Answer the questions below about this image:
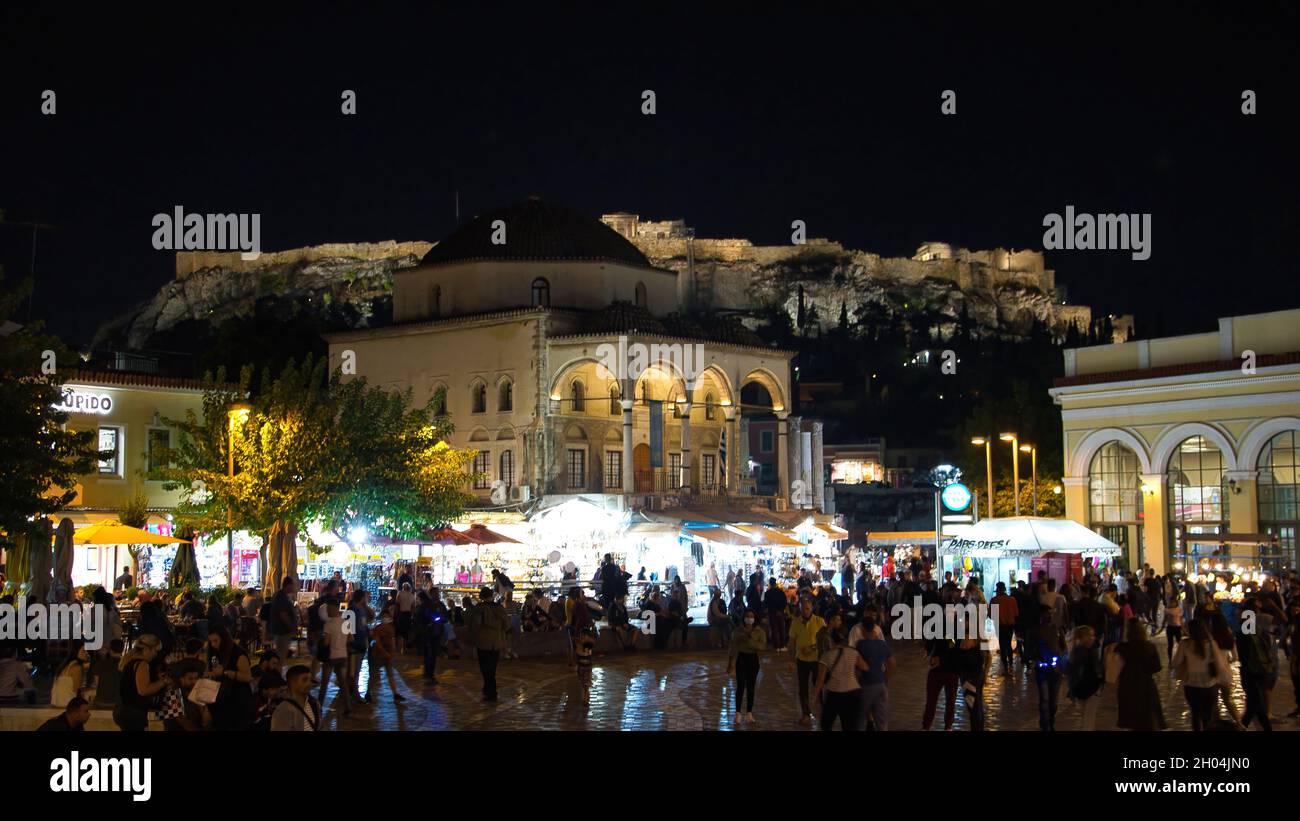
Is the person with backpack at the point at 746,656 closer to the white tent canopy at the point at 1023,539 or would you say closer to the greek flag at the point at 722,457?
the white tent canopy at the point at 1023,539

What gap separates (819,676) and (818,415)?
10629 centimetres

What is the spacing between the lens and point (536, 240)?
55219 mm

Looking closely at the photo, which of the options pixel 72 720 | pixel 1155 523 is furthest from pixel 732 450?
pixel 72 720

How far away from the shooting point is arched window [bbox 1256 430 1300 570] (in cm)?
3900

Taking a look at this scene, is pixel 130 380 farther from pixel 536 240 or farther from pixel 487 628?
pixel 487 628

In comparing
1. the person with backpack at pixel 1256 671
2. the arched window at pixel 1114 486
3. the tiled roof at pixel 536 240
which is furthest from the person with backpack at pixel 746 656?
the tiled roof at pixel 536 240

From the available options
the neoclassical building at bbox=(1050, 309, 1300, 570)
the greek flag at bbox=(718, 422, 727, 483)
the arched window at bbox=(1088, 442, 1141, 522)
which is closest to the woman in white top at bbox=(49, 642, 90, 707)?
the neoclassical building at bbox=(1050, 309, 1300, 570)

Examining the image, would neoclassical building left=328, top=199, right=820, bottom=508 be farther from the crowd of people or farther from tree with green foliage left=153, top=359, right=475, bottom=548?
the crowd of people

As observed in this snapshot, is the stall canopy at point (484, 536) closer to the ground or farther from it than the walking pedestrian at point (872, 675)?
farther from it

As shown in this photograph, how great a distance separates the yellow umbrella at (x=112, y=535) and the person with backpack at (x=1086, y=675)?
64.2 ft

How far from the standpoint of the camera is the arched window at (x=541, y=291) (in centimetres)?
5438

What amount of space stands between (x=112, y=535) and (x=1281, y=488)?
87.4 feet

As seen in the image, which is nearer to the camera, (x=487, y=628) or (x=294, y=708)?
(x=294, y=708)
